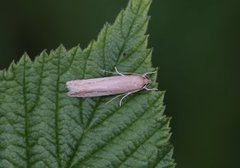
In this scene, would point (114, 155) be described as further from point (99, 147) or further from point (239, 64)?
point (239, 64)

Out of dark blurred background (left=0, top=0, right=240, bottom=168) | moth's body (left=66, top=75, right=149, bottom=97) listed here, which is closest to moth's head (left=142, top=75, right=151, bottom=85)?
moth's body (left=66, top=75, right=149, bottom=97)

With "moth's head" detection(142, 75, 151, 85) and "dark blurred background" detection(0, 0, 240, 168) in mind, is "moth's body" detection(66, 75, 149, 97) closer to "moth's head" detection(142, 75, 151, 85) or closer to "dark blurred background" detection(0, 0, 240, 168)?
"moth's head" detection(142, 75, 151, 85)

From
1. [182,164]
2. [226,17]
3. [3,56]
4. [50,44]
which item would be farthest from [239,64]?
[3,56]

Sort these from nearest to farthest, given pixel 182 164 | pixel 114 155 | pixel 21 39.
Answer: pixel 114 155 < pixel 182 164 < pixel 21 39

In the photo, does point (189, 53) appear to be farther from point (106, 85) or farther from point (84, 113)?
point (84, 113)

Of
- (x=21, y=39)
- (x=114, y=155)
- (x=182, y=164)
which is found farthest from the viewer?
(x=21, y=39)

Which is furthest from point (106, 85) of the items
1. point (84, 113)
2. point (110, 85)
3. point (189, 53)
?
point (189, 53)
